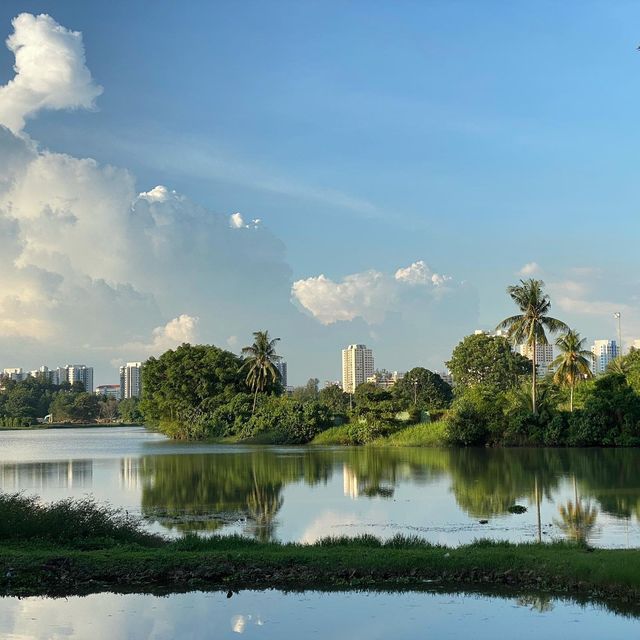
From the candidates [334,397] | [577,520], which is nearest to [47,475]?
[577,520]

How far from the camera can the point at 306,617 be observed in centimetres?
1280

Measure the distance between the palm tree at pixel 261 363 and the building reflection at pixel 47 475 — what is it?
3253 centimetres

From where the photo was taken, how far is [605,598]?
1305cm

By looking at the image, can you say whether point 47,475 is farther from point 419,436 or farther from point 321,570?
point 419,436

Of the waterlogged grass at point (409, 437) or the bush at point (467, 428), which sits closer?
the bush at point (467, 428)

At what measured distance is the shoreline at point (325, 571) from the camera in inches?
548

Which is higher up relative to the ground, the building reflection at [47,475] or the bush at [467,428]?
the bush at [467,428]

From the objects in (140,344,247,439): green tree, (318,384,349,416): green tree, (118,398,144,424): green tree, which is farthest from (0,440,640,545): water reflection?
(118,398,144,424): green tree

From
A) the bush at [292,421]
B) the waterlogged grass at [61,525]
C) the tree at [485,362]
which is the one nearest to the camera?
the waterlogged grass at [61,525]

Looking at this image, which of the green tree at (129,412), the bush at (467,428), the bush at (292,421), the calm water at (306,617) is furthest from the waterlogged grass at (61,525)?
the green tree at (129,412)

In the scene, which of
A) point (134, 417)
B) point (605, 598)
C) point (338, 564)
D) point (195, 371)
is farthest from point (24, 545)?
point (134, 417)

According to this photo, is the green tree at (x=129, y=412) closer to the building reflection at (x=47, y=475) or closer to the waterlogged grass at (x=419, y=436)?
the waterlogged grass at (x=419, y=436)

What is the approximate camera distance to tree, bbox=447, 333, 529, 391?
103062 millimetres

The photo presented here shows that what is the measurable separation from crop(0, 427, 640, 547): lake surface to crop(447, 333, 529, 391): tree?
154 ft
